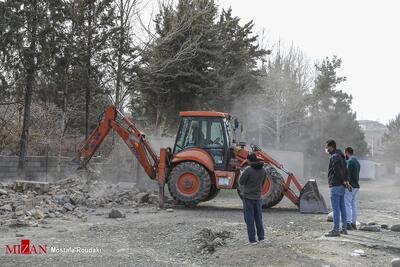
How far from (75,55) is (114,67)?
106 inches

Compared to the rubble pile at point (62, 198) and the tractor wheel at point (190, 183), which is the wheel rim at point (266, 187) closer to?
the tractor wheel at point (190, 183)

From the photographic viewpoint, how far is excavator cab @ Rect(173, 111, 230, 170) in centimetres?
1556

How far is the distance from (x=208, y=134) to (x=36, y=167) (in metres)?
7.27

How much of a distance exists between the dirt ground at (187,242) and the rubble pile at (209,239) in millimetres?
108

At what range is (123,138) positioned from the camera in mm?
16203

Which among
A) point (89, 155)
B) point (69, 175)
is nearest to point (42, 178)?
point (69, 175)

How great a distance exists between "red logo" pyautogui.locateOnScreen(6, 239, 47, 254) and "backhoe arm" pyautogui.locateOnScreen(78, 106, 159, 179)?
24.3ft

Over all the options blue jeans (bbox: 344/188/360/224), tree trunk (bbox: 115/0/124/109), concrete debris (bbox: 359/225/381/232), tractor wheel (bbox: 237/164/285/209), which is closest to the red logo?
blue jeans (bbox: 344/188/360/224)

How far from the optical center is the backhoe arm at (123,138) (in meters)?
16.1

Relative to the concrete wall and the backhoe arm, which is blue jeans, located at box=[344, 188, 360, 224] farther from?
the concrete wall

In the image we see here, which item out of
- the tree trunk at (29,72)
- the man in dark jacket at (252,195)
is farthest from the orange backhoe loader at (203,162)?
the man in dark jacket at (252,195)

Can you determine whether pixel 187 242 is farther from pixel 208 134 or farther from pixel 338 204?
pixel 208 134

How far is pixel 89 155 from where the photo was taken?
639 inches

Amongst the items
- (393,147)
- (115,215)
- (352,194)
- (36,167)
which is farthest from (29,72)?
(393,147)
